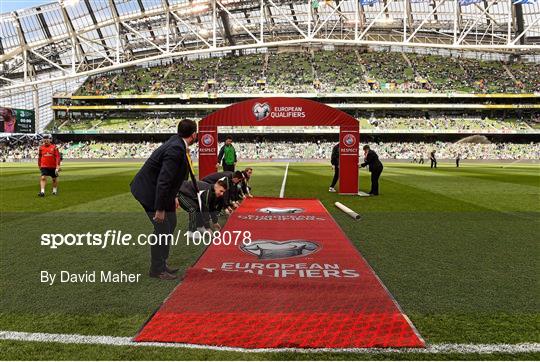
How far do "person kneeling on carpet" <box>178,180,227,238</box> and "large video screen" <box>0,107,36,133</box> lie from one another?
57710 mm

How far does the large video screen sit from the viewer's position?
55.1m

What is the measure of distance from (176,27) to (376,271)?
45001mm

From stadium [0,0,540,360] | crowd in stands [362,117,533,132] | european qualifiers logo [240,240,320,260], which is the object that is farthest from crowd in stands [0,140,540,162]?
european qualifiers logo [240,240,320,260]

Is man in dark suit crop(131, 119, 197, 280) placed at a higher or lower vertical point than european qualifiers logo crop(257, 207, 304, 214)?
higher

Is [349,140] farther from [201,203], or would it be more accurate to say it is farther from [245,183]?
[201,203]

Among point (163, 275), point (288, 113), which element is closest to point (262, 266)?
point (163, 275)

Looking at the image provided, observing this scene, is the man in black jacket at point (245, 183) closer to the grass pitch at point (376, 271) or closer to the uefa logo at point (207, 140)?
the grass pitch at point (376, 271)

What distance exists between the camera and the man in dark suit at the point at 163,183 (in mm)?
4785

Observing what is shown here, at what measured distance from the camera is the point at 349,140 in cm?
1550

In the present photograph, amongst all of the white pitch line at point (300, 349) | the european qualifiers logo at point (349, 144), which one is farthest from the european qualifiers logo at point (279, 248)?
the european qualifiers logo at point (349, 144)

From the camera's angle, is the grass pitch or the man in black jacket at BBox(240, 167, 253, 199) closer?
the grass pitch

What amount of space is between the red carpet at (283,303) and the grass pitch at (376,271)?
190mm

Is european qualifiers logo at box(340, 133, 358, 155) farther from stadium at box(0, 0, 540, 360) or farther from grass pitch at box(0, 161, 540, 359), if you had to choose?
grass pitch at box(0, 161, 540, 359)

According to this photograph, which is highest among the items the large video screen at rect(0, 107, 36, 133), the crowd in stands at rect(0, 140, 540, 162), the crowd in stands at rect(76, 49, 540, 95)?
the crowd in stands at rect(76, 49, 540, 95)
